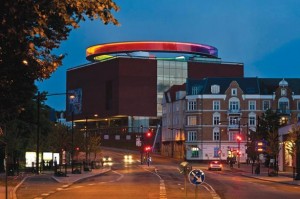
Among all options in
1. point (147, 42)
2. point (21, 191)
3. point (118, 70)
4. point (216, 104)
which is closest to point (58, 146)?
point (21, 191)

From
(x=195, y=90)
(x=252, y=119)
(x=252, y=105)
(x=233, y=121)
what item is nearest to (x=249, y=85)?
(x=252, y=105)

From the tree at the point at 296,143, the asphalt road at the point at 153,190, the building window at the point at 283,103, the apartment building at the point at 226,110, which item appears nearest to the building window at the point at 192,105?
the apartment building at the point at 226,110

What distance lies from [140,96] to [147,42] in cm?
1716

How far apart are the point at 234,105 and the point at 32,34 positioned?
108469 mm

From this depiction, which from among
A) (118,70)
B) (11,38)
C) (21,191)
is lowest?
(21,191)

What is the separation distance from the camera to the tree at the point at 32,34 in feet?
34.6

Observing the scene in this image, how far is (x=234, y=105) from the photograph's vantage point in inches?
4614

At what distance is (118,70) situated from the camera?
147 metres

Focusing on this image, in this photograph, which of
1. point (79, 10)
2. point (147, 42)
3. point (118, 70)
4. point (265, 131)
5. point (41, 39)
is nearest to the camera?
point (79, 10)

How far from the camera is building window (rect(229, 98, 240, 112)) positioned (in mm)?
116662

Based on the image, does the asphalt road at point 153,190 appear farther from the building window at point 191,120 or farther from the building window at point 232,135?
the building window at point 232,135

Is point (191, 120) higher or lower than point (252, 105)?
lower

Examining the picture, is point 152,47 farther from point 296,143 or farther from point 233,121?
point 296,143

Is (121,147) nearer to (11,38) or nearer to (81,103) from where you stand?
(81,103)
